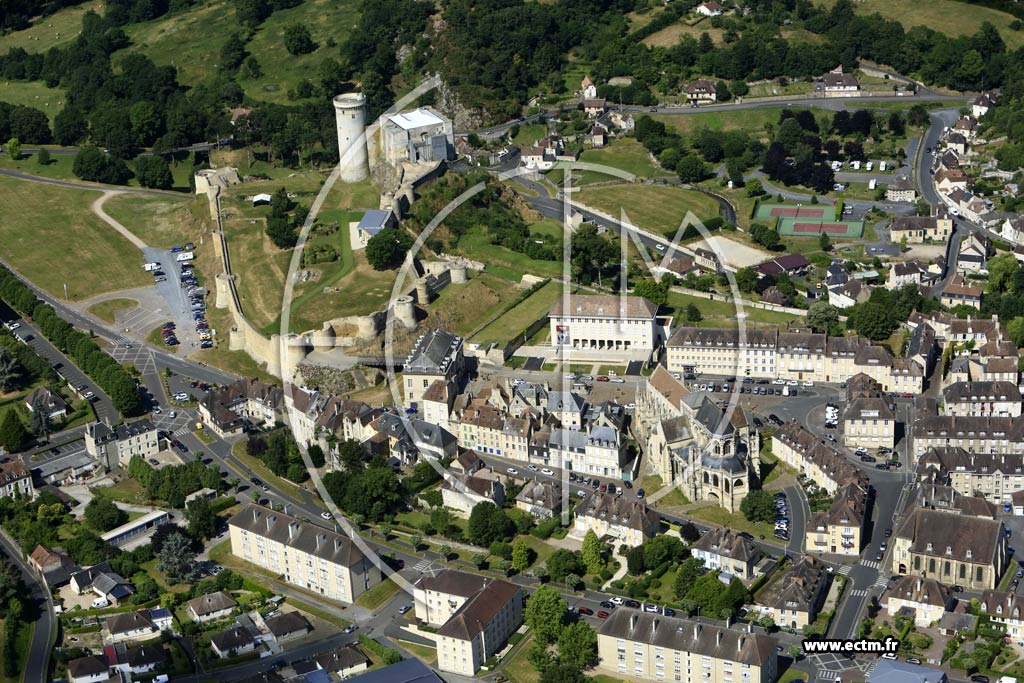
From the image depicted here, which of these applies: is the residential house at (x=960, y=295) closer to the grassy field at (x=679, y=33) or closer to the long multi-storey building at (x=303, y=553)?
the long multi-storey building at (x=303, y=553)

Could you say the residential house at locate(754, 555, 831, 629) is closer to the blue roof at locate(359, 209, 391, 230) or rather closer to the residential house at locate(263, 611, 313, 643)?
the residential house at locate(263, 611, 313, 643)

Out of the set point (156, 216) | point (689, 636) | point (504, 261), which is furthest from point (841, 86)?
point (689, 636)

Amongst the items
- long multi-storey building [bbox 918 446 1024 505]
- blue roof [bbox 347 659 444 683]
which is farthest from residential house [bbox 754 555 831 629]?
blue roof [bbox 347 659 444 683]

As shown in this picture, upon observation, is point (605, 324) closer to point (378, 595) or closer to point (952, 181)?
point (378, 595)

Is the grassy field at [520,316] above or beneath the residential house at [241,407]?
above

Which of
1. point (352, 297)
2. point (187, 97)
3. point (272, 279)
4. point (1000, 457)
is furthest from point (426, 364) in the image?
point (187, 97)

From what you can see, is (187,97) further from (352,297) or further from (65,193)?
(352,297)

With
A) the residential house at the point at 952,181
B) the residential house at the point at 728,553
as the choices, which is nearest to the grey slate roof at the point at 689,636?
the residential house at the point at 728,553
